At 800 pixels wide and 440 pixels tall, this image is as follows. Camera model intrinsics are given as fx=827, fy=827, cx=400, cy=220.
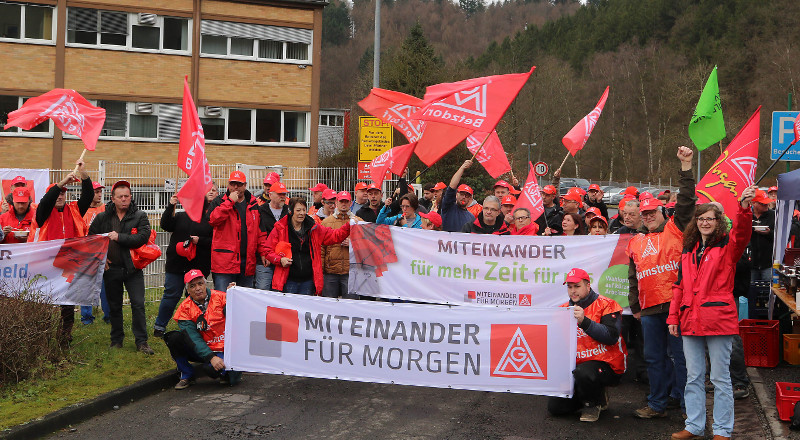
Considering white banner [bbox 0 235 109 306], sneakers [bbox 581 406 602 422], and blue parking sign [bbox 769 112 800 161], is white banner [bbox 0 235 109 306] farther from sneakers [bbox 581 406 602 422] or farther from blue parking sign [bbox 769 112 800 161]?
blue parking sign [bbox 769 112 800 161]

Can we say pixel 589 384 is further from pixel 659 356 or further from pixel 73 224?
pixel 73 224

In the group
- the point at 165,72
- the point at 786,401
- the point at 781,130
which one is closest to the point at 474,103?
the point at 786,401

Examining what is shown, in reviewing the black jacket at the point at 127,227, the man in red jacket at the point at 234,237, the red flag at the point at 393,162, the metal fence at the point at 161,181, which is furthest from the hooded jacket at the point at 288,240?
the metal fence at the point at 161,181

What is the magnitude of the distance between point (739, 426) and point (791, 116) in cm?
900

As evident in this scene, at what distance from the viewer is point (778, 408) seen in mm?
7492

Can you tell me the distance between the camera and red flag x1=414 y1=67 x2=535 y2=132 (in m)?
9.98

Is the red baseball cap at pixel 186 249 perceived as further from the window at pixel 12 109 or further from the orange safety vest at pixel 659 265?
the window at pixel 12 109

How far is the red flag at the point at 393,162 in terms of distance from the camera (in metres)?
11.2

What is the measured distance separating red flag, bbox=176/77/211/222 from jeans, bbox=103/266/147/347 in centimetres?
144

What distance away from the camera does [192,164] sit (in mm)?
8836

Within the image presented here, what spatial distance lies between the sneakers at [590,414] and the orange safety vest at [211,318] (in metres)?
3.66

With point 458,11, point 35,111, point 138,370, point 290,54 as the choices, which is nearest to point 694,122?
point 138,370

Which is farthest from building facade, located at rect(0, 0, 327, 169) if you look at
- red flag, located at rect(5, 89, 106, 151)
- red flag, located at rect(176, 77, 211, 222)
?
red flag, located at rect(176, 77, 211, 222)

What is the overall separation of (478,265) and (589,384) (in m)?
3.04
